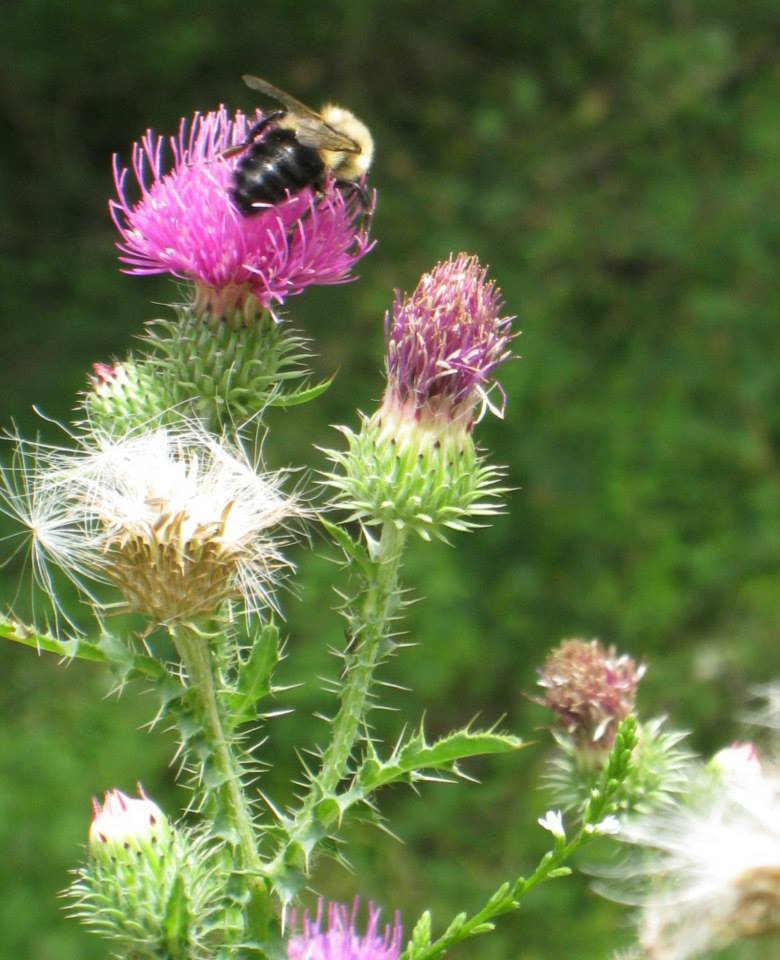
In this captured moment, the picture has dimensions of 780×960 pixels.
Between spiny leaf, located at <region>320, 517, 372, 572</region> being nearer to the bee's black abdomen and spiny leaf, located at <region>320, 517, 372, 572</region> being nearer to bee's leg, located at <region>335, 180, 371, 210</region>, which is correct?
the bee's black abdomen

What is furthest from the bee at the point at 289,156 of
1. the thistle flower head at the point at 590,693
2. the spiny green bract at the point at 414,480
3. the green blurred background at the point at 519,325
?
the green blurred background at the point at 519,325

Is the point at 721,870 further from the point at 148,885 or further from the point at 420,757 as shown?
the point at 148,885

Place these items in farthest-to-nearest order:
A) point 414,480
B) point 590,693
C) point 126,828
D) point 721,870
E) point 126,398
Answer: point 590,693, point 126,398, point 414,480, point 126,828, point 721,870

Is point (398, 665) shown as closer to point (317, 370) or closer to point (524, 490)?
point (524, 490)

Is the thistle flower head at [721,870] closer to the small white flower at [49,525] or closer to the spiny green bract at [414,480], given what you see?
the spiny green bract at [414,480]

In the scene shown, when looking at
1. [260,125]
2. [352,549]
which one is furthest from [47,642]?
[260,125]

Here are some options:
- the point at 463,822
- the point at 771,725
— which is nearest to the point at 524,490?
the point at 463,822
